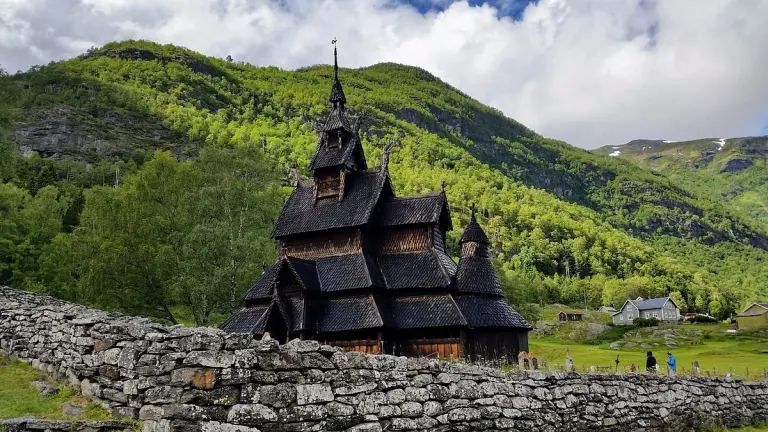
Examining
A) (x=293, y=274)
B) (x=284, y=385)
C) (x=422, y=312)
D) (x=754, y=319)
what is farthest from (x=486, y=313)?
(x=754, y=319)

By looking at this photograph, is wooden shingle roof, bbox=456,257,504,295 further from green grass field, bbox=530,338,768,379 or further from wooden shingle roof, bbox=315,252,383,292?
green grass field, bbox=530,338,768,379

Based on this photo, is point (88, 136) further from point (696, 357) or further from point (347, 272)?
point (696, 357)

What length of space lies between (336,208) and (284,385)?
27628 millimetres

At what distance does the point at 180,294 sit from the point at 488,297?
2147 cm

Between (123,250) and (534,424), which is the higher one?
(123,250)

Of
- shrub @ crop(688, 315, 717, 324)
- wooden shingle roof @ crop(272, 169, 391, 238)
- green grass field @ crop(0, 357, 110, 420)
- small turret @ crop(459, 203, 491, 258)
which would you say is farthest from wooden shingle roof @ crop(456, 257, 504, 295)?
shrub @ crop(688, 315, 717, 324)

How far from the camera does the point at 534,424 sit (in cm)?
1275

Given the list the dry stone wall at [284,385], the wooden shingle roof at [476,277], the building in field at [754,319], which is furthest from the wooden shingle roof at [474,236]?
the building in field at [754,319]

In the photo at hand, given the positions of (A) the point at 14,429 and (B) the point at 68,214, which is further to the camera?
(B) the point at 68,214

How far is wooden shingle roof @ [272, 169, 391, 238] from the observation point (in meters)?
34.5

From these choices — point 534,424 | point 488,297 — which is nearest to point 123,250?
point 488,297

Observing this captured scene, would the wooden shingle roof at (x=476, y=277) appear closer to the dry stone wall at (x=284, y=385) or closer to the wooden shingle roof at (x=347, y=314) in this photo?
the wooden shingle roof at (x=347, y=314)

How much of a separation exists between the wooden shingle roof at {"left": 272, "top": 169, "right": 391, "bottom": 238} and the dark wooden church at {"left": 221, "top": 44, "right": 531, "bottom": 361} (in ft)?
0.24

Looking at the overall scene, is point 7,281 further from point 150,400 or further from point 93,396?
point 150,400
